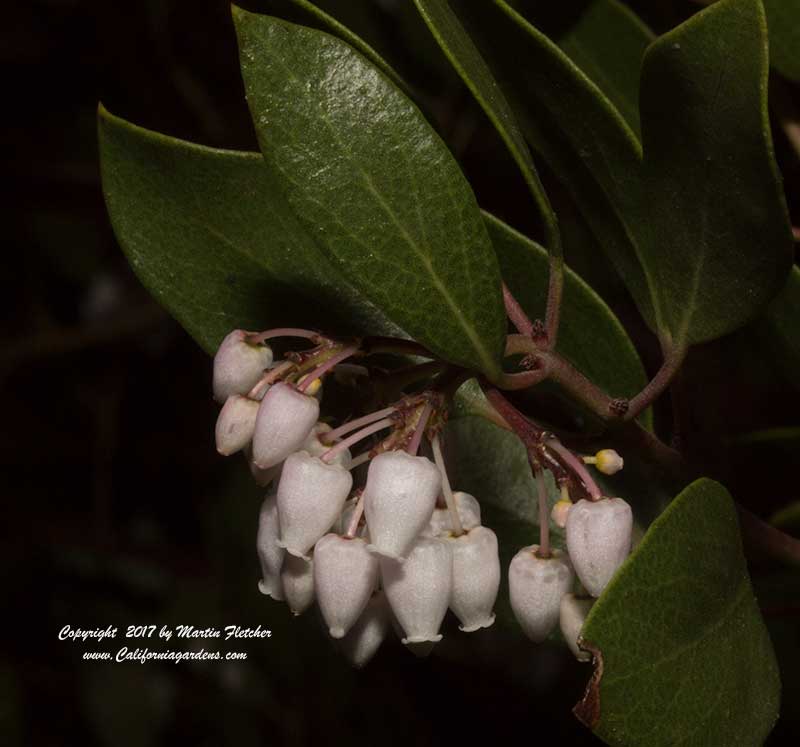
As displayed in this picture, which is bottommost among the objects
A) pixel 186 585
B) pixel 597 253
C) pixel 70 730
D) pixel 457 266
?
pixel 70 730

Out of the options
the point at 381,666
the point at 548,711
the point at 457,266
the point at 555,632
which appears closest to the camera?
the point at 457,266

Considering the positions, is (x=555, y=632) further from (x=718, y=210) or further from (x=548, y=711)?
(x=548, y=711)

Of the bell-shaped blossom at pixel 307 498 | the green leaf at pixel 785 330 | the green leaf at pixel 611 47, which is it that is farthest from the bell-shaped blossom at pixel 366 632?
the green leaf at pixel 611 47

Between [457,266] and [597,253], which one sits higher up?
[457,266]

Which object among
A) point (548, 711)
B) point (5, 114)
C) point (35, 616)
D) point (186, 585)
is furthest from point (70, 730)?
point (5, 114)

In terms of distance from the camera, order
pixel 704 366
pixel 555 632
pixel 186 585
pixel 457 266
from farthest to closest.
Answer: pixel 186 585 < pixel 704 366 < pixel 555 632 < pixel 457 266

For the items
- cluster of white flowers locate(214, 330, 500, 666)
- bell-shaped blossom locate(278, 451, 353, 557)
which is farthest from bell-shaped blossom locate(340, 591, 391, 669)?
bell-shaped blossom locate(278, 451, 353, 557)

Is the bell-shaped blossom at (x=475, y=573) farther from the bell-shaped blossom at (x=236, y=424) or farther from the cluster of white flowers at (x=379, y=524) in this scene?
the bell-shaped blossom at (x=236, y=424)
